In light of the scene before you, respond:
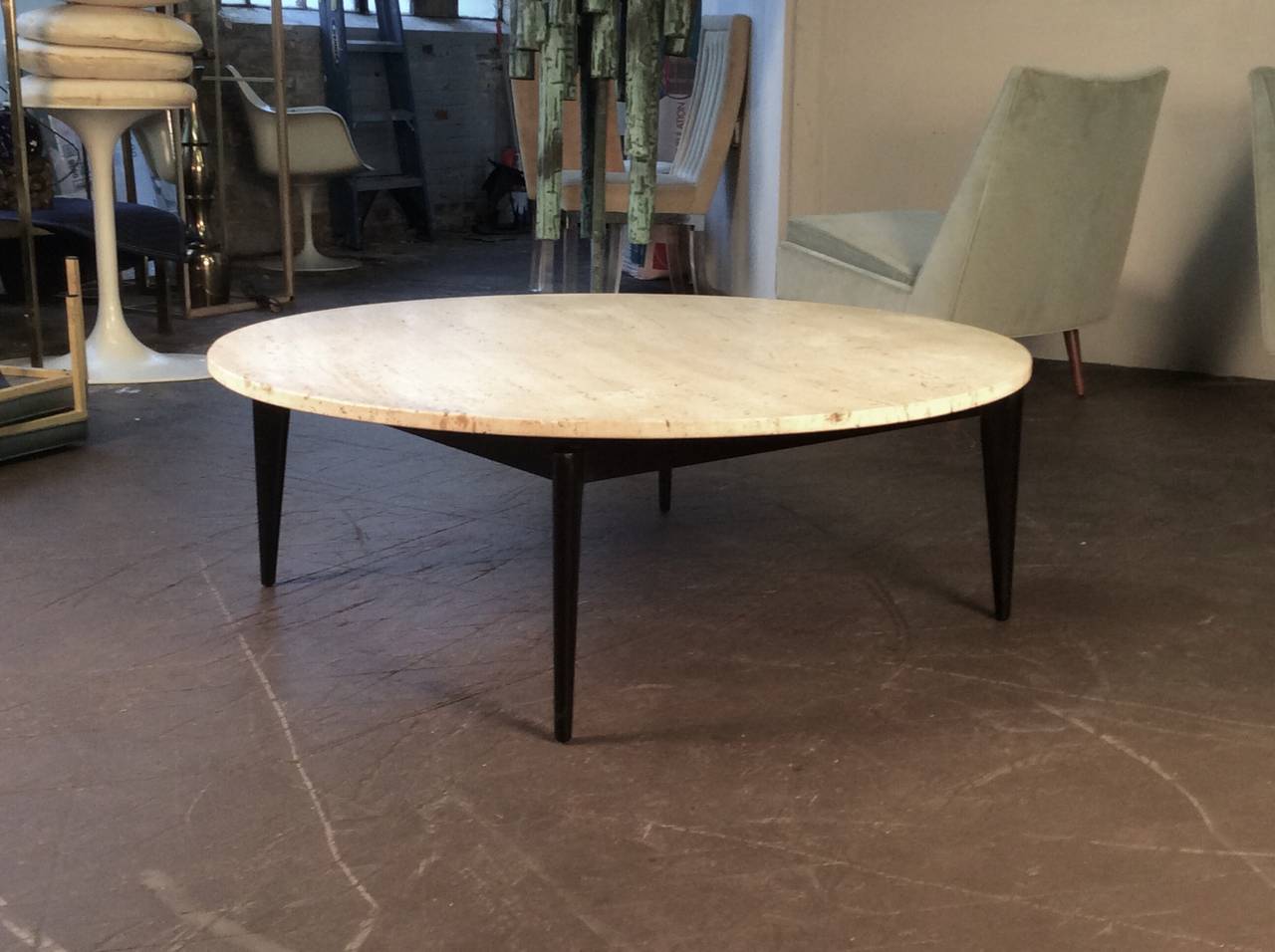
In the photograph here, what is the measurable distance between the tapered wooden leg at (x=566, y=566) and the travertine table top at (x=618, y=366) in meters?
0.07

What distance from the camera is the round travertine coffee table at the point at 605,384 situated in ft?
5.11

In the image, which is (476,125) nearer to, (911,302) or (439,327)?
(911,302)

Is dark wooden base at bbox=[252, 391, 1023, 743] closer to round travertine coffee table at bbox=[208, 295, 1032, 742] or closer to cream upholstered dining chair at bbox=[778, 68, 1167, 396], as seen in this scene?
round travertine coffee table at bbox=[208, 295, 1032, 742]

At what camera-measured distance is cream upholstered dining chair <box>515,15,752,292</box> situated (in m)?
4.72

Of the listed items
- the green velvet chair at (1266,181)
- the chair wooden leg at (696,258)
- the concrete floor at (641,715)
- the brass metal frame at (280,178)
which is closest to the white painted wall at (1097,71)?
the green velvet chair at (1266,181)

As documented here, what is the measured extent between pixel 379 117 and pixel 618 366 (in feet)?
17.8

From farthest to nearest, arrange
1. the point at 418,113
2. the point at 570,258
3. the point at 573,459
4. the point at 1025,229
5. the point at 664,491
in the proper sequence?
the point at 418,113 → the point at 570,258 → the point at 1025,229 → the point at 664,491 → the point at 573,459

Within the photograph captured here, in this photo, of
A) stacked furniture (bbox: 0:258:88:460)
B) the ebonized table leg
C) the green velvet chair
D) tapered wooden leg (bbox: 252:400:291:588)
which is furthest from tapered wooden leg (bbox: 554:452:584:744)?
the green velvet chair

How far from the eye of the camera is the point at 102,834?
4.82 feet

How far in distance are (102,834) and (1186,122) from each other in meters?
3.54

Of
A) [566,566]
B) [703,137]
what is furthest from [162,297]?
[566,566]

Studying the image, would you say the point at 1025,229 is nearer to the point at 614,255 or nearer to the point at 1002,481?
the point at 1002,481

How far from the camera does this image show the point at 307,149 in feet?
19.2

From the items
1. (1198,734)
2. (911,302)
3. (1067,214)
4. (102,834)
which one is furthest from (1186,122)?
(102,834)
